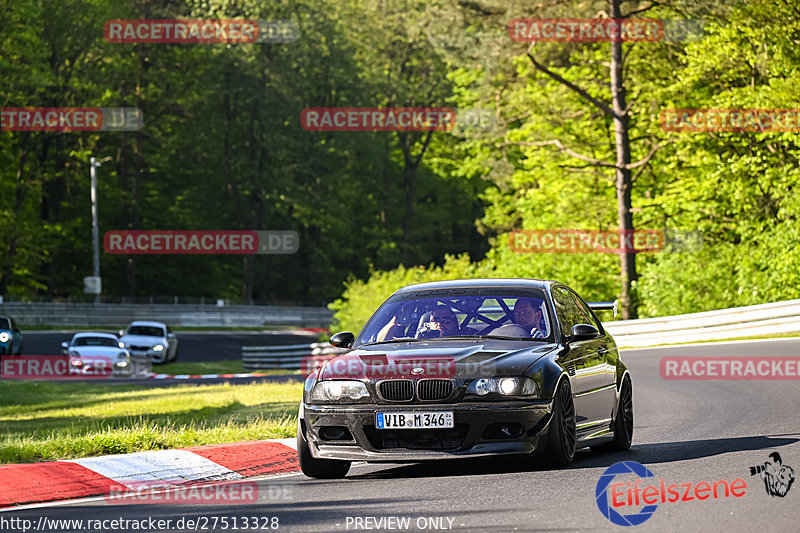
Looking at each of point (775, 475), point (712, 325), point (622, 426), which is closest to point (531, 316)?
point (622, 426)

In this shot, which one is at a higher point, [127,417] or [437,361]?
[437,361]

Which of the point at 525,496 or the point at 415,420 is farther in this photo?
the point at 415,420

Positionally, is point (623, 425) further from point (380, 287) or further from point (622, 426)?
point (380, 287)

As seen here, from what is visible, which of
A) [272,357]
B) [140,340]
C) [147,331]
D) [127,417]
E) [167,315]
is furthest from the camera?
[167,315]

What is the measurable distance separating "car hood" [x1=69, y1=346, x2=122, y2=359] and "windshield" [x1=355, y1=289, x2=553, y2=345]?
95.5 ft

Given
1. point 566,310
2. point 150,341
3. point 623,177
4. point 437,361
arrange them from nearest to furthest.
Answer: point 437,361 → point 566,310 → point 623,177 → point 150,341

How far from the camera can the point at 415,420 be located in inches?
364

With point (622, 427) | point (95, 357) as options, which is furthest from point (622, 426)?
point (95, 357)

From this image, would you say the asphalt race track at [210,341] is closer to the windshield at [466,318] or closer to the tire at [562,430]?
the windshield at [466,318]

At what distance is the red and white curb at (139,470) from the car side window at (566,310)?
2.64 metres

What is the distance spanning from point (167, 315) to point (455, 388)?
59.7m

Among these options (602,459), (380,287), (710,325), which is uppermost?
(380,287)

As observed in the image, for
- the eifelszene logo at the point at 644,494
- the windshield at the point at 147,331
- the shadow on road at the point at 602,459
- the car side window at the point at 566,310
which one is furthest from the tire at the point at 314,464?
Answer: the windshield at the point at 147,331

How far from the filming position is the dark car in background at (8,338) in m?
41.2
